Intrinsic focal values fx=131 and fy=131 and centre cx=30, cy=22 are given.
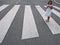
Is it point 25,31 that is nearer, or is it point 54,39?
point 54,39

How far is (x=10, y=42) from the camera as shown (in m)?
5.16

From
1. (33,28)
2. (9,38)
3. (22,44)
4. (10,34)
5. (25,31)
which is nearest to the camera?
(22,44)

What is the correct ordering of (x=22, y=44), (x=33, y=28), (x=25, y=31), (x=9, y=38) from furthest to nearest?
(x=33, y=28)
(x=25, y=31)
(x=9, y=38)
(x=22, y=44)

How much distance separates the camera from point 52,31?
21.2ft

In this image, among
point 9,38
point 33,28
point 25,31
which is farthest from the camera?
point 33,28

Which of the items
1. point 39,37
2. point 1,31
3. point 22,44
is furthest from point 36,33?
point 1,31

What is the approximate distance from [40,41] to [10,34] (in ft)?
4.82

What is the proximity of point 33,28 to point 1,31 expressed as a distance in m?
1.65

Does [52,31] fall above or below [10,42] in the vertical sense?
below

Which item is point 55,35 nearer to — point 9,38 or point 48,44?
point 48,44

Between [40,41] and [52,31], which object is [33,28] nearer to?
[52,31]

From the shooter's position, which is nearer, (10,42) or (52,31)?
(10,42)

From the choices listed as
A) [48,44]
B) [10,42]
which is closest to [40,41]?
[48,44]

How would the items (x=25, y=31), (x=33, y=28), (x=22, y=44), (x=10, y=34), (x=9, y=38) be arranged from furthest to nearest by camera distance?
(x=33, y=28)
(x=25, y=31)
(x=10, y=34)
(x=9, y=38)
(x=22, y=44)
